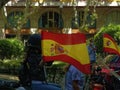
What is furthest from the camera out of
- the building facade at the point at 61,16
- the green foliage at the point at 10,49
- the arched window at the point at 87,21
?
the building facade at the point at 61,16

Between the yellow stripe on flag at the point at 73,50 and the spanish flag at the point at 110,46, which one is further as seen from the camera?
the spanish flag at the point at 110,46

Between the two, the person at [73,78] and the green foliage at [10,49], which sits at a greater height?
the person at [73,78]

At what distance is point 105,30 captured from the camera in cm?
2362

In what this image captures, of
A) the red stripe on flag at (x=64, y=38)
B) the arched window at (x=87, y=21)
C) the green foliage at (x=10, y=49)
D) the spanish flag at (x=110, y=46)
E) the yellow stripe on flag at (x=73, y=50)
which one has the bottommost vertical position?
the green foliage at (x=10, y=49)

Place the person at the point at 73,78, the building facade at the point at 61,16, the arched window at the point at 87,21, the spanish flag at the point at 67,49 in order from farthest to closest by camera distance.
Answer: the building facade at the point at 61,16 → the arched window at the point at 87,21 → the person at the point at 73,78 → the spanish flag at the point at 67,49

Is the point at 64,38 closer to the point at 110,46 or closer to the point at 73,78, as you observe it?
the point at 73,78

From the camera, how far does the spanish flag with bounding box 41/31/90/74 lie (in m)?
6.84

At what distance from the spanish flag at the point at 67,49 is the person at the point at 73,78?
341mm

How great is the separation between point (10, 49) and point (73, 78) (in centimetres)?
1576

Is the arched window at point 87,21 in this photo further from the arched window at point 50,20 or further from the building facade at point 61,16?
the arched window at point 50,20

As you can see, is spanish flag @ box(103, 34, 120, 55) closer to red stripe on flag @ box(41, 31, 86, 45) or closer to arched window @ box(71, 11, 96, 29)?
red stripe on flag @ box(41, 31, 86, 45)

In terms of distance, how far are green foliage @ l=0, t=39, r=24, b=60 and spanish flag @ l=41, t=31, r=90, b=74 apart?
47.7 feet

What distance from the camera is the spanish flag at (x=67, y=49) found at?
684cm

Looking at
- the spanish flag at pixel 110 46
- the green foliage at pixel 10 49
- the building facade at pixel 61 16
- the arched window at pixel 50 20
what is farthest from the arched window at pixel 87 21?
the spanish flag at pixel 110 46
